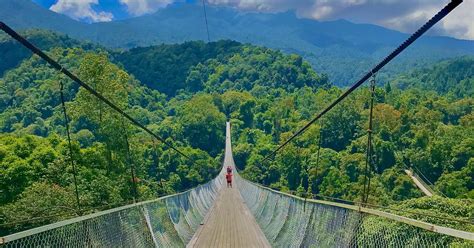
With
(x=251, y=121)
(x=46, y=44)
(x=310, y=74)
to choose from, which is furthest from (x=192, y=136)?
(x=310, y=74)

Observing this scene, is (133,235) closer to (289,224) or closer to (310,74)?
(289,224)

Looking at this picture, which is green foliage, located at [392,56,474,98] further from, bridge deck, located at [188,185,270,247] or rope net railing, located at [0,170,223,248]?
rope net railing, located at [0,170,223,248]

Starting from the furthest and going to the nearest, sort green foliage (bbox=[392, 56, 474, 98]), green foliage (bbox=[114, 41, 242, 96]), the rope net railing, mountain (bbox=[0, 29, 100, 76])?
green foliage (bbox=[114, 41, 242, 96]) < green foliage (bbox=[392, 56, 474, 98]) < mountain (bbox=[0, 29, 100, 76]) < the rope net railing

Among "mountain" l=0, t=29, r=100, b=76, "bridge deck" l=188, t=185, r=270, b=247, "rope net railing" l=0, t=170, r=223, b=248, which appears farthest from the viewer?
"mountain" l=0, t=29, r=100, b=76

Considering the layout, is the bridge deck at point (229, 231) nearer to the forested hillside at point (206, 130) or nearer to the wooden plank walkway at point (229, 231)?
the wooden plank walkway at point (229, 231)

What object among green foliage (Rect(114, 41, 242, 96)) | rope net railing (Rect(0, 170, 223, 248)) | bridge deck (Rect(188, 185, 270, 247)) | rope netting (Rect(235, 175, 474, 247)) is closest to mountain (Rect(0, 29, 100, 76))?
green foliage (Rect(114, 41, 242, 96))

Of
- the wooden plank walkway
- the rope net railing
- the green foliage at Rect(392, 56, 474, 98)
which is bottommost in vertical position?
the wooden plank walkway

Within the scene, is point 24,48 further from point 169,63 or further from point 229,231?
point 229,231
